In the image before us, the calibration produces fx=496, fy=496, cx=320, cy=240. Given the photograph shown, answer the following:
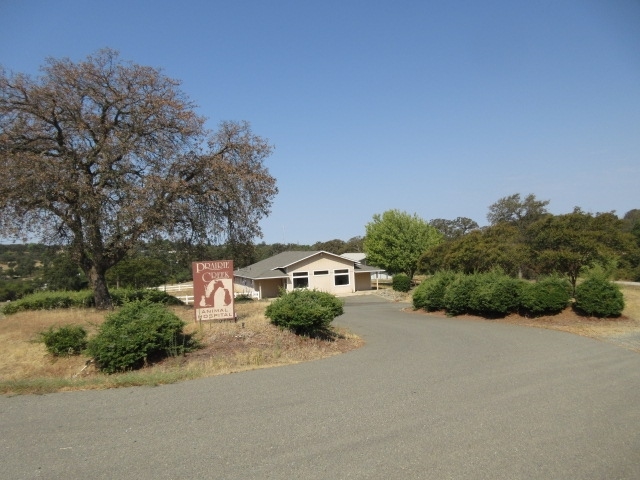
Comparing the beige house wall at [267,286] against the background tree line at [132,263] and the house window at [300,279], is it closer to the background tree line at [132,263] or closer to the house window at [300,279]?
the house window at [300,279]

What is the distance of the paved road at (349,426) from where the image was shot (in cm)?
485

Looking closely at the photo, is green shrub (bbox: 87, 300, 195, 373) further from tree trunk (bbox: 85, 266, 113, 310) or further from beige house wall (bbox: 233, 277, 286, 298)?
beige house wall (bbox: 233, 277, 286, 298)

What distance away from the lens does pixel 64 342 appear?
12.2 meters

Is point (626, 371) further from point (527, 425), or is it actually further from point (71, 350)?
point (71, 350)

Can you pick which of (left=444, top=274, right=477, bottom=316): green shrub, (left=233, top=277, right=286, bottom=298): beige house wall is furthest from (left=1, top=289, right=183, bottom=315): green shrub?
(left=233, top=277, right=286, bottom=298): beige house wall

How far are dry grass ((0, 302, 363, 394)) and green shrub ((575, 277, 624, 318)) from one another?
954cm

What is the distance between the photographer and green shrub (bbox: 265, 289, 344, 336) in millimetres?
13062

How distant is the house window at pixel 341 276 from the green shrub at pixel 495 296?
28063 millimetres

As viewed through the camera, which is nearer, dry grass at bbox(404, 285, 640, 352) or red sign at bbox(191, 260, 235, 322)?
red sign at bbox(191, 260, 235, 322)

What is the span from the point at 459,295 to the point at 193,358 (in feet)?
45.7

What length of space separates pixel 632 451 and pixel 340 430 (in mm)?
3146

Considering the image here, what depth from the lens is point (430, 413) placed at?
6.63 metres

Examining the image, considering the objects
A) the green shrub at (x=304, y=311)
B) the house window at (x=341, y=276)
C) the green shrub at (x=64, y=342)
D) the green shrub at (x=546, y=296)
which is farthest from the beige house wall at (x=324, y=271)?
the green shrub at (x=64, y=342)

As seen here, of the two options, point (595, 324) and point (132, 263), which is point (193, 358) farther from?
point (132, 263)
